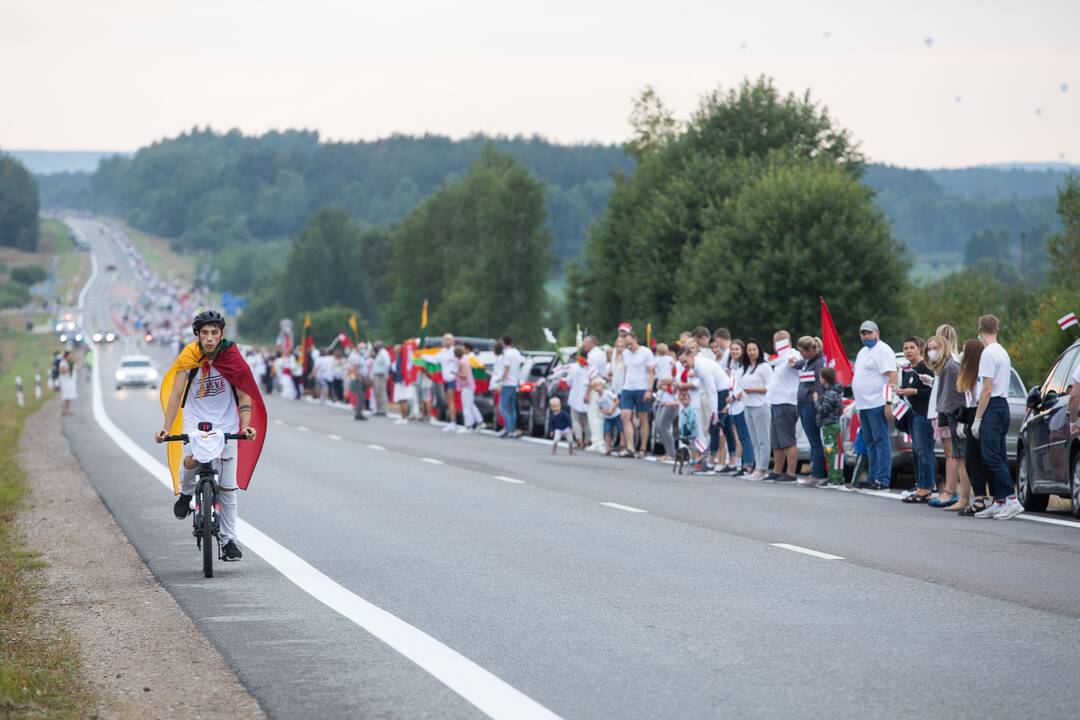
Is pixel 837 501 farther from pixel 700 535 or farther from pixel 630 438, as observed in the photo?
pixel 630 438

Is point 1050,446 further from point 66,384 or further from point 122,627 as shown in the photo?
point 66,384

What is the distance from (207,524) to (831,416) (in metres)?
10.5

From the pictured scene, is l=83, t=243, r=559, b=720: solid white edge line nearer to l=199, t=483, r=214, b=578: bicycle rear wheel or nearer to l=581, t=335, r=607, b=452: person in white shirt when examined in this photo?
l=199, t=483, r=214, b=578: bicycle rear wheel

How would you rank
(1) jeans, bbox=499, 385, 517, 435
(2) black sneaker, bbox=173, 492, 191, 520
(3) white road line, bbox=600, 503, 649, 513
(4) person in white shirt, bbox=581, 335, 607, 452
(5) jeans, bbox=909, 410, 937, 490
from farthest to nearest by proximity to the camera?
(1) jeans, bbox=499, 385, 517, 435, (4) person in white shirt, bbox=581, 335, 607, 452, (5) jeans, bbox=909, 410, 937, 490, (3) white road line, bbox=600, 503, 649, 513, (2) black sneaker, bbox=173, 492, 191, 520

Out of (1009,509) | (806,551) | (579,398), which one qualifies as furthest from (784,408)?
(806,551)

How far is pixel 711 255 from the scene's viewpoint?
5966cm

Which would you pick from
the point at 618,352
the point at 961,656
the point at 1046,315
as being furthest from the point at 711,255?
the point at 961,656

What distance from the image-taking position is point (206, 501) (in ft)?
38.9

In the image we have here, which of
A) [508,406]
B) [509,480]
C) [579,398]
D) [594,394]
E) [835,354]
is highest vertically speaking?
[835,354]

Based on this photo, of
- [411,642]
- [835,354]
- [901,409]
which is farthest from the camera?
[835,354]

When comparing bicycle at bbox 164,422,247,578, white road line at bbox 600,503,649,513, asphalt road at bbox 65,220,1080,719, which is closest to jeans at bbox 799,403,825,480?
asphalt road at bbox 65,220,1080,719

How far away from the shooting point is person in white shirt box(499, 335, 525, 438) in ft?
111

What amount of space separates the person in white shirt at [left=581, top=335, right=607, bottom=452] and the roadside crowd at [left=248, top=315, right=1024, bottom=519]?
2 centimetres

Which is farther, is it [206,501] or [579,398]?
[579,398]
